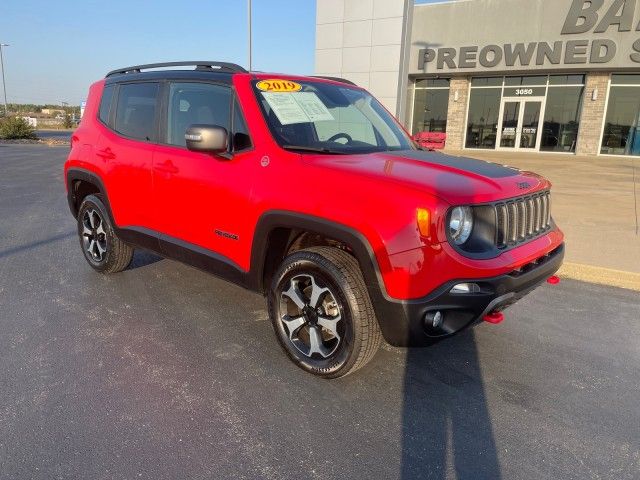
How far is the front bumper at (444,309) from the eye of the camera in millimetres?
2488

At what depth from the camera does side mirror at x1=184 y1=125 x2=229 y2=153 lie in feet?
9.92

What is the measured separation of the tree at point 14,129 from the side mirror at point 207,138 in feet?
102

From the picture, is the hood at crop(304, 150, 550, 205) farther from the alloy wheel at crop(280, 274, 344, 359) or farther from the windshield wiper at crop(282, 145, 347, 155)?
the alloy wheel at crop(280, 274, 344, 359)

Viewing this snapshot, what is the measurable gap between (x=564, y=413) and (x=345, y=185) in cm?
183

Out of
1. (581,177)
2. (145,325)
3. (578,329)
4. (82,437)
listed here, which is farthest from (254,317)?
(581,177)

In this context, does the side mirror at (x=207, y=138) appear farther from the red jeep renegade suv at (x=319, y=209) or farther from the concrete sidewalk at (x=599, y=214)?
the concrete sidewalk at (x=599, y=214)

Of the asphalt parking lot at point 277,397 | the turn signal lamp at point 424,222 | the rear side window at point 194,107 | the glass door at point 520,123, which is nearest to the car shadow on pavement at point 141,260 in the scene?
the asphalt parking lot at point 277,397

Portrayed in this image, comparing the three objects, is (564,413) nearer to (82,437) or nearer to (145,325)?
(82,437)

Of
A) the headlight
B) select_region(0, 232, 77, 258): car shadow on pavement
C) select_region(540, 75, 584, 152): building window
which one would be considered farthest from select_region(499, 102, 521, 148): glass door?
the headlight

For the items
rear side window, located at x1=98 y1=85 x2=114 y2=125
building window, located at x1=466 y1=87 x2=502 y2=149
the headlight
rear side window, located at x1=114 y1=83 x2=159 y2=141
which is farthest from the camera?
building window, located at x1=466 y1=87 x2=502 y2=149

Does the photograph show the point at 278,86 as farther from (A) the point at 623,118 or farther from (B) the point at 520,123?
(A) the point at 623,118

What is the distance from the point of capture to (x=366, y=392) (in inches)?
114

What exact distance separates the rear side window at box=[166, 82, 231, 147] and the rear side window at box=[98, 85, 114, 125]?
109 centimetres

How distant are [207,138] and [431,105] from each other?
23.9 metres
